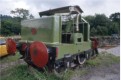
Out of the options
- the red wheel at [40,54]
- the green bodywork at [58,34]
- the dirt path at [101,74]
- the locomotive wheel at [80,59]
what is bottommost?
the dirt path at [101,74]

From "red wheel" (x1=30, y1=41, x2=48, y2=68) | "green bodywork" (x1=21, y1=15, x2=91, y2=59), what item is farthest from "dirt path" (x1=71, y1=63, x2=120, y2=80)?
"red wheel" (x1=30, y1=41, x2=48, y2=68)

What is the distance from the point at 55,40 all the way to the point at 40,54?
81 cm

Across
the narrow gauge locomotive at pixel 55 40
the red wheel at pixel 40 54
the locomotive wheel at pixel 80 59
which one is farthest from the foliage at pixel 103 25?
the red wheel at pixel 40 54

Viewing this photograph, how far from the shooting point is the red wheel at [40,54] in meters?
5.48

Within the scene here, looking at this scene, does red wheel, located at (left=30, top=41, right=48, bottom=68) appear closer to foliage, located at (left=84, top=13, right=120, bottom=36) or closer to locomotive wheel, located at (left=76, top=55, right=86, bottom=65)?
locomotive wheel, located at (left=76, top=55, right=86, bottom=65)

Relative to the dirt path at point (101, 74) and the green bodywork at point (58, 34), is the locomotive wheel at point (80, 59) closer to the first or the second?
the green bodywork at point (58, 34)

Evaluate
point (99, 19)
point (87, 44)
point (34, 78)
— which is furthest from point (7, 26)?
point (34, 78)

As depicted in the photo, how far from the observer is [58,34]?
628cm

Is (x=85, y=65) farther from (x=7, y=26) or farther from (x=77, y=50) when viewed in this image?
(x=7, y=26)

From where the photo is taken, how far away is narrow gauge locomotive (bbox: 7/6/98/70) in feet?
18.9

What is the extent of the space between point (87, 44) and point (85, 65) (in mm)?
786

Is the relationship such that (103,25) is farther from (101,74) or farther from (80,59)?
(101,74)

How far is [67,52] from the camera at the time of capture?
6.50 meters

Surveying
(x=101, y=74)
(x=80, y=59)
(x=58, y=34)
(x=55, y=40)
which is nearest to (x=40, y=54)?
(x=55, y=40)
